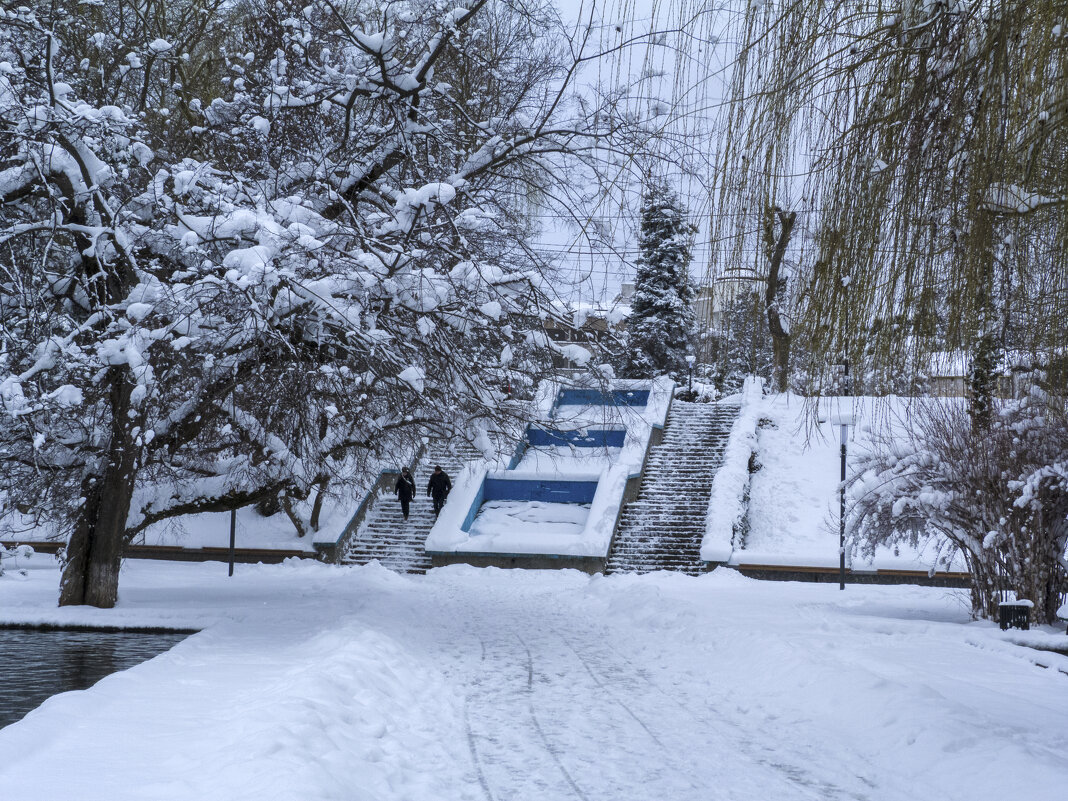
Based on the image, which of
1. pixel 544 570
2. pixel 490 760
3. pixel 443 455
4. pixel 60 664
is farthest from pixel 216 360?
pixel 443 455

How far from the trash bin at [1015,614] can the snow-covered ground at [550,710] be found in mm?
284

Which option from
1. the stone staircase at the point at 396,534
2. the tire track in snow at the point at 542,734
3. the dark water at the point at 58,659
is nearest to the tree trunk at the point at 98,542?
the dark water at the point at 58,659

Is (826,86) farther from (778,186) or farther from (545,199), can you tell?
(545,199)

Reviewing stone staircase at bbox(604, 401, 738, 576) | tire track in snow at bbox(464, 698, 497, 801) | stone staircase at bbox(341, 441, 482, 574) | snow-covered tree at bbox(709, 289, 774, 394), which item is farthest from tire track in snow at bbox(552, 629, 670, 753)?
stone staircase at bbox(341, 441, 482, 574)

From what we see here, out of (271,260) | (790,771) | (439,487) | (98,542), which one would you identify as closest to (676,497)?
(439,487)

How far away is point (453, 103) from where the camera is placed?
39.3ft

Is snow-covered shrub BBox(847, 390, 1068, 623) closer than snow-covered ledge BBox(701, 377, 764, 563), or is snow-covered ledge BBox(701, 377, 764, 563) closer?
snow-covered shrub BBox(847, 390, 1068, 623)

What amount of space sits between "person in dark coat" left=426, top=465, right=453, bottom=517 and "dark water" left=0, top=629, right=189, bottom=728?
45.2 feet

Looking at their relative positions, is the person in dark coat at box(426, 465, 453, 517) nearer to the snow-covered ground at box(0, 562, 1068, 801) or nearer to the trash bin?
the snow-covered ground at box(0, 562, 1068, 801)

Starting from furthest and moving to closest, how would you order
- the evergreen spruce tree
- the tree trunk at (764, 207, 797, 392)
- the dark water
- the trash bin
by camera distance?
the trash bin, the dark water, the evergreen spruce tree, the tree trunk at (764, 207, 797, 392)

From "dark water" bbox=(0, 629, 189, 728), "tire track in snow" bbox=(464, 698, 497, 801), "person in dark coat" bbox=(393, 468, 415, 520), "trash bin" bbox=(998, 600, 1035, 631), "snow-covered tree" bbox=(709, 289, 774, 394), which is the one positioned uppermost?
"snow-covered tree" bbox=(709, 289, 774, 394)

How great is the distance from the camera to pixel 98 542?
12898mm

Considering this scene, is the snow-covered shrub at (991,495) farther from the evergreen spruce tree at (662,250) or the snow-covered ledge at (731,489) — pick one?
the snow-covered ledge at (731,489)

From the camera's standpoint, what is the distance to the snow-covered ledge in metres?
21.8
